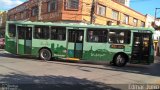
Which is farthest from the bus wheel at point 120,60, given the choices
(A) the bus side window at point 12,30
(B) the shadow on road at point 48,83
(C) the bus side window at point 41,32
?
(B) the shadow on road at point 48,83

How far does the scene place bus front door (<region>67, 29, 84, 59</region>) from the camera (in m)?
22.8

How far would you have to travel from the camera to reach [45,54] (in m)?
23.4

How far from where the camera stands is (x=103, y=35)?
74.0 ft

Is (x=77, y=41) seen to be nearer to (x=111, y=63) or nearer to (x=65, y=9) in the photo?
(x=111, y=63)

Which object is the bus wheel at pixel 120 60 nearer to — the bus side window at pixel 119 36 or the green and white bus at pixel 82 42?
the green and white bus at pixel 82 42

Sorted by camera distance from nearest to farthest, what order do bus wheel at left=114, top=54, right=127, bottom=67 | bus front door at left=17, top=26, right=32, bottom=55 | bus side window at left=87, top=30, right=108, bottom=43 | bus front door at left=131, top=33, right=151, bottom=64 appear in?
bus front door at left=131, top=33, right=151, bottom=64 < bus wheel at left=114, top=54, right=127, bottom=67 < bus side window at left=87, top=30, right=108, bottom=43 < bus front door at left=17, top=26, right=32, bottom=55

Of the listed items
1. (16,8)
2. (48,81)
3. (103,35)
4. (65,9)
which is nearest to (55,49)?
(103,35)

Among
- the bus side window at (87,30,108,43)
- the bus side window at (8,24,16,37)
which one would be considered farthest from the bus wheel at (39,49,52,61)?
the bus side window at (87,30,108,43)

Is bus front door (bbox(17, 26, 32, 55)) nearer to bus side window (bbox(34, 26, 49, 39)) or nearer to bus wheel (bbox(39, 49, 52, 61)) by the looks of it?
bus side window (bbox(34, 26, 49, 39))

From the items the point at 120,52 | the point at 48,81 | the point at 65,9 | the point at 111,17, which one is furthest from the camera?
the point at 111,17

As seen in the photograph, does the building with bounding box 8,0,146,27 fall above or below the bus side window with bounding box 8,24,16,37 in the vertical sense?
above

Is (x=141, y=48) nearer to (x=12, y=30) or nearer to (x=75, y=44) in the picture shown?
(x=75, y=44)

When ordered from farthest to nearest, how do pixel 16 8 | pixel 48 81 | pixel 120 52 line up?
pixel 16 8 < pixel 120 52 < pixel 48 81

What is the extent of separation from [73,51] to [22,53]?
12.2 ft
